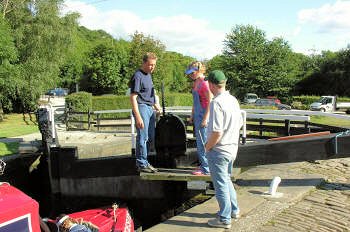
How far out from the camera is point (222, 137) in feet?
16.2

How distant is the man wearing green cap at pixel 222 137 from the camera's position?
485 cm

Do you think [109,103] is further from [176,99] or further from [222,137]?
[222,137]

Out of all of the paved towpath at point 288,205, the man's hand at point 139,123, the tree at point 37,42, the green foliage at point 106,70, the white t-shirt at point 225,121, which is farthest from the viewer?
the green foliage at point 106,70

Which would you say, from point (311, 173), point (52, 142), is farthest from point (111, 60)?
point (311, 173)

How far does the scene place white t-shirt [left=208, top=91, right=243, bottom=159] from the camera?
15.9 feet

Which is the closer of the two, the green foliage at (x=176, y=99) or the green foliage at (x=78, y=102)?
the green foliage at (x=78, y=102)

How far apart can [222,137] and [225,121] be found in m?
0.19

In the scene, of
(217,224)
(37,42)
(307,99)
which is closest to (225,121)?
(217,224)

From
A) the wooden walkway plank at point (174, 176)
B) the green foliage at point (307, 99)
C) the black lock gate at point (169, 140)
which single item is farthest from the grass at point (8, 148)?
the green foliage at point (307, 99)

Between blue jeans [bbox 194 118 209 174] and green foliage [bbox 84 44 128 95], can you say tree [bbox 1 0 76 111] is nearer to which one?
green foliage [bbox 84 44 128 95]

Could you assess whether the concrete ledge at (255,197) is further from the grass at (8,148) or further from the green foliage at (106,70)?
the green foliage at (106,70)

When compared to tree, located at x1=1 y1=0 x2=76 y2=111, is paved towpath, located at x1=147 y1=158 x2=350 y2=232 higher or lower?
lower

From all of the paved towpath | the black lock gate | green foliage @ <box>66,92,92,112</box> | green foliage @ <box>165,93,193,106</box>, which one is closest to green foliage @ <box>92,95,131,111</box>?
green foliage @ <box>165,93,193,106</box>

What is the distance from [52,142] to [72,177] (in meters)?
1.26
